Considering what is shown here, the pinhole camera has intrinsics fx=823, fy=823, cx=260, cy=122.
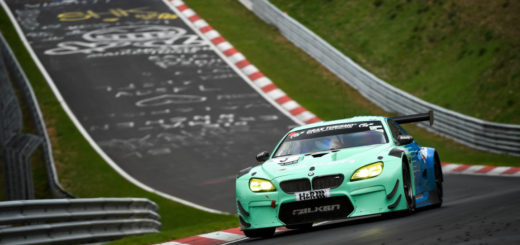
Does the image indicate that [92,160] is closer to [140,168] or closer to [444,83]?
[140,168]

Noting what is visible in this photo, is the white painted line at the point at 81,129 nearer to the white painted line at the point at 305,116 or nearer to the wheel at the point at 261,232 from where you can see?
the white painted line at the point at 305,116

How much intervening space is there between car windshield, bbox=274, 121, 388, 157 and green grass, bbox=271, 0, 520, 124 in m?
13.9

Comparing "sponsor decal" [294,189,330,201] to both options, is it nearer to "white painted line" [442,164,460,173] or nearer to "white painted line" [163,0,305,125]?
"white painted line" [442,164,460,173]

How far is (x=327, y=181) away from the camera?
8695 mm

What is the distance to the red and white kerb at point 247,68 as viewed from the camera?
82.6 feet

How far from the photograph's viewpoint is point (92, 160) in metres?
21.1

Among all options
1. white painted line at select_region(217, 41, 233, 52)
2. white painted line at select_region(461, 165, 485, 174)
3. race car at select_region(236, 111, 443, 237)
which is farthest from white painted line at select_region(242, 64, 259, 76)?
race car at select_region(236, 111, 443, 237)

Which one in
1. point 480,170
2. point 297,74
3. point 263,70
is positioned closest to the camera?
point 480,170

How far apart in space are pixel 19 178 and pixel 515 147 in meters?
11.8

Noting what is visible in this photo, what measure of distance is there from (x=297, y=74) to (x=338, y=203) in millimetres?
20758

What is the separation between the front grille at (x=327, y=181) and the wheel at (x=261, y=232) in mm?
880

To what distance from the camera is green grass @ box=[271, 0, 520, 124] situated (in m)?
25.3

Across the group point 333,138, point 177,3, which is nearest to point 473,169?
point 333,138

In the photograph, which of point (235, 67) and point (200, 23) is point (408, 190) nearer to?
point (235, 67)
